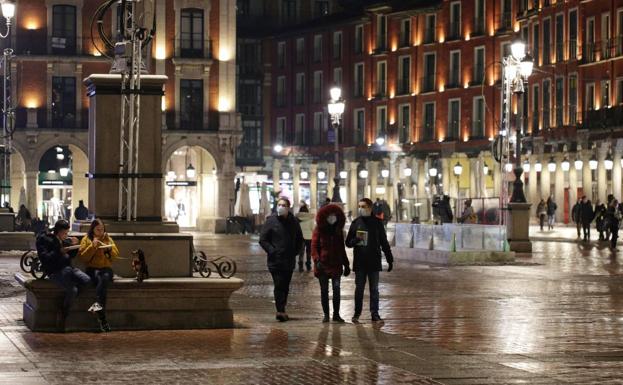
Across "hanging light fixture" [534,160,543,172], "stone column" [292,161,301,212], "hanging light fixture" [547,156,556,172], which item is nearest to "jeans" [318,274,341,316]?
"hanging light fixture" [547,156,556,172]

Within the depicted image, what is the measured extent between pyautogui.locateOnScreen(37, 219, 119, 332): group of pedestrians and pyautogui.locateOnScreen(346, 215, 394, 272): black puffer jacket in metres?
4.02

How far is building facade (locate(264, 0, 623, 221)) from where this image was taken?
75625 millimetres

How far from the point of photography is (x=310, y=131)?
110188 mm

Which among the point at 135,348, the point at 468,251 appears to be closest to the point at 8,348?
the point at 135,348

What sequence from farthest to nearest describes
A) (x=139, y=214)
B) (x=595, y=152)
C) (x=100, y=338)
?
(x=595, y=152) → (x=139, y=214) → (x=100, y=338)

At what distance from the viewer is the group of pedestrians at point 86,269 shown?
59.2 feet

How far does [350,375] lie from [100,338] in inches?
163

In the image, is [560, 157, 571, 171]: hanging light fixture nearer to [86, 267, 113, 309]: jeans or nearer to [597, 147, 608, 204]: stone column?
[597, 147, 608, 204]: stone column

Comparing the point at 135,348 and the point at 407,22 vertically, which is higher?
the point at 407,22

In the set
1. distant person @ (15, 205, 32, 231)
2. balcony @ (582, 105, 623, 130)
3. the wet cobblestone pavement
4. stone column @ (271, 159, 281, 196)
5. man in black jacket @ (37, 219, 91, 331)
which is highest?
balcony @ (582, 105, 623, 130)

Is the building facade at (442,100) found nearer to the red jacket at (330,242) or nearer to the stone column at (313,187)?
the stone column at (313,187)

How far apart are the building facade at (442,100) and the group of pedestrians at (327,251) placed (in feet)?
118

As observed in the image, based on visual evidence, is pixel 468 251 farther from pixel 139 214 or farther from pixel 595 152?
pixel 595 152

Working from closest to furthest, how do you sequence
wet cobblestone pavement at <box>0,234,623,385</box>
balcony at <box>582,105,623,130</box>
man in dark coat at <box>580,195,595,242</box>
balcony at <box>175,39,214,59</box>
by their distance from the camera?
wet cobblestone pavement at <box>0,234,623,385</box> < man in dark coat at <box>580,195,595,242</box> < balcony at <box>582,105,623,130</box> < balcony at <box>175,39,214,59</box>
